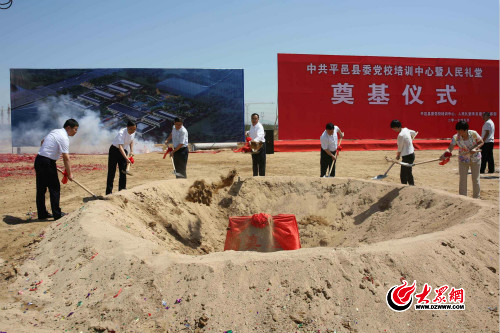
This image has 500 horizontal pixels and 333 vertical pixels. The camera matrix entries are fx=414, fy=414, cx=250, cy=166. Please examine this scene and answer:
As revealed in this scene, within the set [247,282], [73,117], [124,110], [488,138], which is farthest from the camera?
[124,110]

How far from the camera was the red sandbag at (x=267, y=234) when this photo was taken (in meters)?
5.37

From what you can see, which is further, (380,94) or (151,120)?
(380,94)

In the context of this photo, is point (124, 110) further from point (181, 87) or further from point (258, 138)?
point (258, 138)

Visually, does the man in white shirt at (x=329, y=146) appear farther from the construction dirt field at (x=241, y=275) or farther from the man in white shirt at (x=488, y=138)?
the man in white shirt at (x=488, y=138)

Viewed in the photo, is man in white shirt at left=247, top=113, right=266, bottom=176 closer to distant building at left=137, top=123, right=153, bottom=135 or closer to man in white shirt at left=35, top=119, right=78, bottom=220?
man in white shirt at left=35, top=119, right=78, bottom=220

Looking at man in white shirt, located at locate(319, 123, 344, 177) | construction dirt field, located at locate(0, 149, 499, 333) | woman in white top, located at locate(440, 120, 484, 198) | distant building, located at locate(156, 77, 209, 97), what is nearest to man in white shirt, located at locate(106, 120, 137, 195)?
construction dirt field, located at locate(0, 149, 499, 333)

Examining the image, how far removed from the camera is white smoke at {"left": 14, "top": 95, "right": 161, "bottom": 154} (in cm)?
1623

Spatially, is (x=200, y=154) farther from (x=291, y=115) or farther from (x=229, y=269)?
(x=229, y=269)

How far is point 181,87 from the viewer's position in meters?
16.9

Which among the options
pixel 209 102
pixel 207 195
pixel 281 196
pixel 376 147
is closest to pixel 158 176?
pixel 207 195

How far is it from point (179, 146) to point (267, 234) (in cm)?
314

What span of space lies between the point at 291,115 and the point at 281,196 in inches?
415

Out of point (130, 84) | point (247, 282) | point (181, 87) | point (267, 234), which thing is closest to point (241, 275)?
point (247, 282)

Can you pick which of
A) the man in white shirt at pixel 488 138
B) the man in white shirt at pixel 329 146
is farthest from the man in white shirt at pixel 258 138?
the man in white shirt at pixel 488 138
